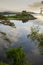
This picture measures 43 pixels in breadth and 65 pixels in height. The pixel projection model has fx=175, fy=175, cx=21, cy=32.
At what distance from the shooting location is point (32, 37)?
241ft

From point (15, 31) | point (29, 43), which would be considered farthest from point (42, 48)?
point (15, 31)

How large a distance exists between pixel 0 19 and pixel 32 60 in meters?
59.0

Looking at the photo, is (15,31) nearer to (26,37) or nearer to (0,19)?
(26,37)

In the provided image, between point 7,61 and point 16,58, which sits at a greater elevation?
point 16,58

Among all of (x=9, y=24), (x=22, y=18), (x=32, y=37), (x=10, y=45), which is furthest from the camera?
(x=22, y=18)

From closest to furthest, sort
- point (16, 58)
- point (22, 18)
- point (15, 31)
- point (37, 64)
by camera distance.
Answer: point (16, 58) < point (37, 64) < point (15, 31) < point (22, 18)

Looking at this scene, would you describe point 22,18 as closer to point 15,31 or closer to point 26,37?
point 15,31

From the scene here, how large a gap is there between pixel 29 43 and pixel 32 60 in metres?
14.9

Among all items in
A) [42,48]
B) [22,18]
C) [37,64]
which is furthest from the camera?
[22,18]

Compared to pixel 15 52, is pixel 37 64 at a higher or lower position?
lower

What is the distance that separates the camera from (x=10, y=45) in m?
66.7

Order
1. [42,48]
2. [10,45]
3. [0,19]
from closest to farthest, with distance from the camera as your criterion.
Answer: [42,48], [10,45], [0,19]

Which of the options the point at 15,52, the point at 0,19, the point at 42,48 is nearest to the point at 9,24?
the point at 0,19

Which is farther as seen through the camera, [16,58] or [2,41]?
[2,41]
